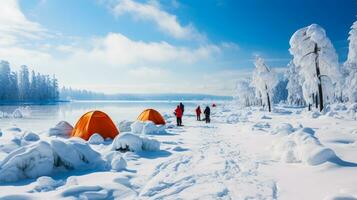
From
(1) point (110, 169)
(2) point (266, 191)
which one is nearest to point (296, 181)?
(2) point (266, 191)

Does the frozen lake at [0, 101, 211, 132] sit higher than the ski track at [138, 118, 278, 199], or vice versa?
the ski track at [138, 118, 278, 199]

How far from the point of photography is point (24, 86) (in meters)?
97.9

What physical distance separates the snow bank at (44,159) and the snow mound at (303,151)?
16.6 feet

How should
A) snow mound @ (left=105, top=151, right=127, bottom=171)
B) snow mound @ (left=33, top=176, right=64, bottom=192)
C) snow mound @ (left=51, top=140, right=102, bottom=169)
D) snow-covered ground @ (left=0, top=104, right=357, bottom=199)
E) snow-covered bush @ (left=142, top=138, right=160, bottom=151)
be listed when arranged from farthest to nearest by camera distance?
snow-covered bush @ (left=142, top=138, right=160, bottom=151) → snow mound @ (left=105, top=151, right=127, bottom=171) → snow mound @ (left=51, top=140, right=102, bottom=169) → snow mound @ (left=33, top=176, right=64, bottom=192) → snow-covered ground @ (left=0, top=104, right=357, bottom=199)

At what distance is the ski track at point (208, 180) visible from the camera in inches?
208

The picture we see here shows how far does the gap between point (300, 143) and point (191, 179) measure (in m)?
3.59

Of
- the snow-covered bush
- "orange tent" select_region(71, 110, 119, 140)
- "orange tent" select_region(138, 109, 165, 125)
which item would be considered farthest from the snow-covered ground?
"orange tent" select_region(138, 109, 165, 125)

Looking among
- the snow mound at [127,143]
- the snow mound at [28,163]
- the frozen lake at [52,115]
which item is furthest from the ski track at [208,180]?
the frozen lake at [52,115]

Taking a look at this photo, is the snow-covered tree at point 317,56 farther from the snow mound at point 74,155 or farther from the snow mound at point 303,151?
the snow mound at point 74,155

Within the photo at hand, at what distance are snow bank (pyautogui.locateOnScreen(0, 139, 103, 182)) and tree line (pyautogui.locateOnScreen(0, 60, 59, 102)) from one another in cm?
9246

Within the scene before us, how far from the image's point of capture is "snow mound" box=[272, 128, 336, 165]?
6.98 m

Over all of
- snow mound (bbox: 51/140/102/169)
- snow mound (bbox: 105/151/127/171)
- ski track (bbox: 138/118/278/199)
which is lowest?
ski track (bbox: 138/118/278/199)

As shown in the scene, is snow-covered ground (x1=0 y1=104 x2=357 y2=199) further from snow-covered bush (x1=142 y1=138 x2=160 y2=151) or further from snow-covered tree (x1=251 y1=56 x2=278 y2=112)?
snow-covered tree (x1=251 y1=56 x2=278 y2=112)

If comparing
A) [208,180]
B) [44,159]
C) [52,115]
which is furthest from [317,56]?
[52,115]
